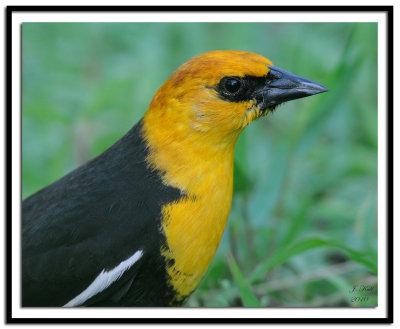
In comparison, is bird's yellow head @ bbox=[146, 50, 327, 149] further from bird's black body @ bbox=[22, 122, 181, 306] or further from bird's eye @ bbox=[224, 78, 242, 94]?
bird's black body @ bbox=[22, 122, 181, 306]

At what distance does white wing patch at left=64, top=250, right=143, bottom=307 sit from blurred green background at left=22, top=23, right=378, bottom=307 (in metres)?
0.68

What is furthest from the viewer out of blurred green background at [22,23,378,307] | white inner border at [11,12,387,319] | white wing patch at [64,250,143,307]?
blurred green background at [22,23,378,307]

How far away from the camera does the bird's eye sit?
3.07m

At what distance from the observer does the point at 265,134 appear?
5074 millimetres

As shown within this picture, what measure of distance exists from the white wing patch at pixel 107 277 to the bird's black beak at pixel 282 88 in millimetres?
936

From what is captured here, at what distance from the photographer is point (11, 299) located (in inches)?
129

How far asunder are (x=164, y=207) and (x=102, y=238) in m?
0.32

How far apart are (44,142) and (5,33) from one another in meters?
1.38

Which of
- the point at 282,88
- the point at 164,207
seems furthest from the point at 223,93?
the point at 164,207

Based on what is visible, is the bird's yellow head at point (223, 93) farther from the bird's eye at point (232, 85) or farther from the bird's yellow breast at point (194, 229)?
the bird's yellow breast at point (194, 229)

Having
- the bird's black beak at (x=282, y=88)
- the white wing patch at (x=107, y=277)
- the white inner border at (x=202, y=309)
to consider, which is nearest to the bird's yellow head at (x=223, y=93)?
the bird's black beak at (x=282, y=88)

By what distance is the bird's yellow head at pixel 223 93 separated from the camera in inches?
121

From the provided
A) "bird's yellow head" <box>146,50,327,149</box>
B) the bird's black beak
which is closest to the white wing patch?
"bird's yellow head" <box>146,50,327,149</box>
